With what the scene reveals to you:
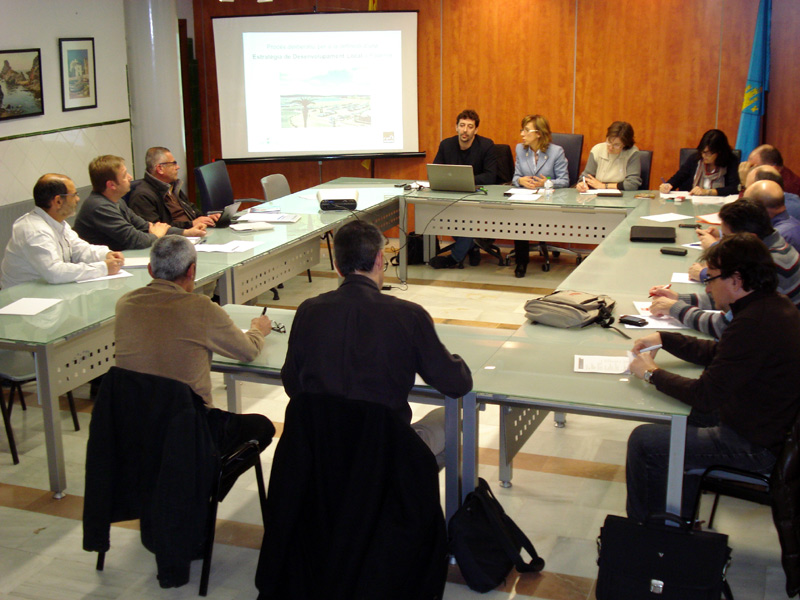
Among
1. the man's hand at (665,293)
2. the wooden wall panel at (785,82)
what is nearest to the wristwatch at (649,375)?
the man's hand at (665,293)

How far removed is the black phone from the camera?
11.1ft

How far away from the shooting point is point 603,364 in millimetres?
2965

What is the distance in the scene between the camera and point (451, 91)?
26.2 ft

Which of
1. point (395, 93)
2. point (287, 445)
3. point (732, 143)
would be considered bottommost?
point (287, 445)

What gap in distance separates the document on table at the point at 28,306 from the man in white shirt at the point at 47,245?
276mm

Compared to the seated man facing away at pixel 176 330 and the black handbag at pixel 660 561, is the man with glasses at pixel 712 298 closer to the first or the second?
the black handbag at pixel 660 561

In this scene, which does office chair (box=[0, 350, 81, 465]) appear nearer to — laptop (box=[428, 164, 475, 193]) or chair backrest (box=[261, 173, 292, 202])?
chair backrest (box=[261, 173, 292, 202])

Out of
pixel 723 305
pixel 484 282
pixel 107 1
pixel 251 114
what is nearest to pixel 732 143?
pixel 484 282

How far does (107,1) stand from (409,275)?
3.70 metres

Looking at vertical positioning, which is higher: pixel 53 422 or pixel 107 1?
pixel 107 1

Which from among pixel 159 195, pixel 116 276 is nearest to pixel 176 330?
pixel 116 276

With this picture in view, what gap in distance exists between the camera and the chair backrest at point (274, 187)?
674 cm

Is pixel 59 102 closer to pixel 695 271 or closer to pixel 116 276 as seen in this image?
pixel 116 276

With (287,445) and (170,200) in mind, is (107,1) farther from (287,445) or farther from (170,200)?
(287,445)
